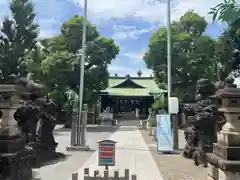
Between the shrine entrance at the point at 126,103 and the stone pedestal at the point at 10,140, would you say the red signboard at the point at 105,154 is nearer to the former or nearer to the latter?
the stone pedestal at the point at 10,140

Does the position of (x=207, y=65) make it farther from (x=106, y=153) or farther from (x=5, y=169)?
(x=5, y=169)

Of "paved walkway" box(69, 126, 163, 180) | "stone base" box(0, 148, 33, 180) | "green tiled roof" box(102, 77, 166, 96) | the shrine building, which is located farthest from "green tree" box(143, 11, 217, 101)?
"stone base" box(0, 148, 33, 180)

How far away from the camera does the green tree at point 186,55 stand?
25.8 m

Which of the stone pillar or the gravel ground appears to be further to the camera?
the gravel ground

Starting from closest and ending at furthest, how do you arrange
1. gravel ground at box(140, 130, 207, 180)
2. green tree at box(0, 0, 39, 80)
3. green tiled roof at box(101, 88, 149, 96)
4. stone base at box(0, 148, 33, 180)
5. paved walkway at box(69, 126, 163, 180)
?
1. stone base at box(0, 148, 33, 180)
2. gravel ground at box(140, 130, 207, 180)
3. paved walkway at box(69, 126, 163, 180)
4. green tree at box(0, 0, 39, 80)
5. green tiled roof at box(101, 88, 149, 96)

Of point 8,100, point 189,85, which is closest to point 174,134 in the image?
point 8,100

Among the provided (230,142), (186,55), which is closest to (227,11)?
(230,142)

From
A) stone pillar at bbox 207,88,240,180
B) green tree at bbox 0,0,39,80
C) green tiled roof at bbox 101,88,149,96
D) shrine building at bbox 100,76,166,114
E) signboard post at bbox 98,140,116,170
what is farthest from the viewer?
green tiled roof at bbox 101,88,149,96

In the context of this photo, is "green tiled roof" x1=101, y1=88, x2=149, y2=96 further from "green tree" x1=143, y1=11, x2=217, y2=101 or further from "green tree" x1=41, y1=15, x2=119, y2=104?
"green tree" x1=143, y1=11, x2=217, y2=101

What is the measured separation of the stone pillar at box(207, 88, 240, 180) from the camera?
16.0 feet

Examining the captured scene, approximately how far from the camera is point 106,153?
680cm

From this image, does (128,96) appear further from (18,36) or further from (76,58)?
(18,36)

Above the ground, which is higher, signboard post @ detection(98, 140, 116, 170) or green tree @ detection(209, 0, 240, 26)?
green tree @ detection(209, 0, 240, 26)

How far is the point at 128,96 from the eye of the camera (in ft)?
131
